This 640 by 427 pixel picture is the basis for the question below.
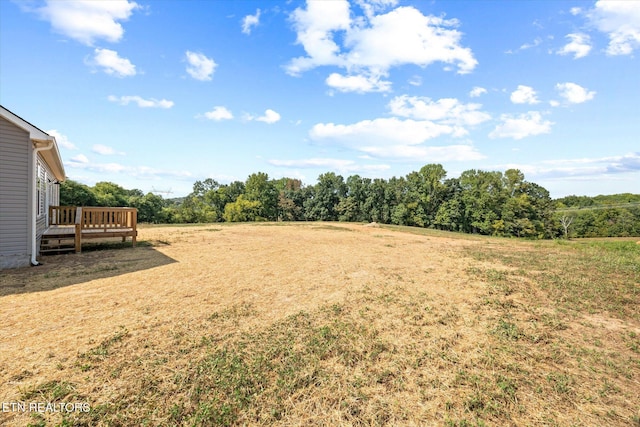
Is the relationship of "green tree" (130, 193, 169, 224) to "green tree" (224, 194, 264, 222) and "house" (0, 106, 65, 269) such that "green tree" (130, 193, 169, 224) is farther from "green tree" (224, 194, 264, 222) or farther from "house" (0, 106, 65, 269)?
"house" (0, 106, 65, 269)

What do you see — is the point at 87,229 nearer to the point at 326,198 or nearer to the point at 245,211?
the point at 245,211

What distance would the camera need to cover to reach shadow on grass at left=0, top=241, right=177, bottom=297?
19.0ft

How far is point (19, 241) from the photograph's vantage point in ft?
23.3

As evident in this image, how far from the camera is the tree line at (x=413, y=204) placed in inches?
1604

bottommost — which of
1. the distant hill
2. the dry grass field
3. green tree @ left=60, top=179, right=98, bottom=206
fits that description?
the dry grass field

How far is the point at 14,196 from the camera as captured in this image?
23.2ft

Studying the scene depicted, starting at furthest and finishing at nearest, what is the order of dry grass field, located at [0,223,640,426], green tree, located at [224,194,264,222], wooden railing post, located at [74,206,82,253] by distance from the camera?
green tree, located at [224,194,264,222], wooden railing post, located at [74,206,82,253], dry grass field, located at [0,223,640,426]

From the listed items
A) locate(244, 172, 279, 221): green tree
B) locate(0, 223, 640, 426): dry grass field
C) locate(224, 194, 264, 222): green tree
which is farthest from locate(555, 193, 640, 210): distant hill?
locate(0, 223, 640, 426): dry grass field

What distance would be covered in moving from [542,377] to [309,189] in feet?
148

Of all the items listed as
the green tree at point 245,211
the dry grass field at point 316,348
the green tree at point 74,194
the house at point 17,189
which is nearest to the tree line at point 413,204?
the green tree at point 245,211

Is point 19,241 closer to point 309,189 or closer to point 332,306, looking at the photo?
point 332,306

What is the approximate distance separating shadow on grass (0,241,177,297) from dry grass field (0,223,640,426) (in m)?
0.08

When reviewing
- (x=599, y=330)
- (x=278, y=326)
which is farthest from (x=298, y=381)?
(x=599, y=330)

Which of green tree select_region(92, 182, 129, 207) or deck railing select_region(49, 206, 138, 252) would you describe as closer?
deck railing select_region(49, 206, 138, 252)
